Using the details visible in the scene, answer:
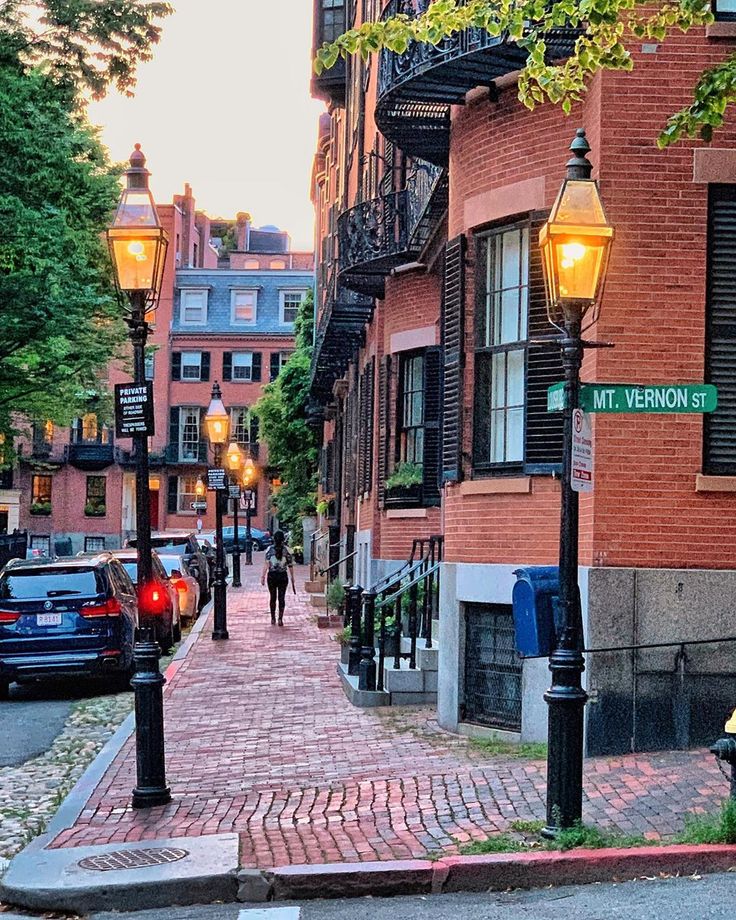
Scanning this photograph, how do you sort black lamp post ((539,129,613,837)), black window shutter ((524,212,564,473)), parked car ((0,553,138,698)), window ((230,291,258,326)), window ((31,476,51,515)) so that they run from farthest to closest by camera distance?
window ((230,291,258,326))
window ((31,476,51,515))
parked car ((0,553,138,698))
black window shutter ((524,212,564,473))
black lamp post ((539,129,613,837))

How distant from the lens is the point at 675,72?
1138cm

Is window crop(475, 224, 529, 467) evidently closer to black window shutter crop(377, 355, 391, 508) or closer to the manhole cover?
the manhole cover

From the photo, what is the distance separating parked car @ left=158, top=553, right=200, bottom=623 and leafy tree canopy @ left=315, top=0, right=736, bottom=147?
1811cm

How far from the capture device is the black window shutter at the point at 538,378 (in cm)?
1220

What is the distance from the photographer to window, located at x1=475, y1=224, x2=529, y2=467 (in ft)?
41.8

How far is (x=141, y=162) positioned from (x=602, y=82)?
11.9ft

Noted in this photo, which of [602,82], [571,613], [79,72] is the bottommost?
[571,613]

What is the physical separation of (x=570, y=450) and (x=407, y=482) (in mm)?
11873

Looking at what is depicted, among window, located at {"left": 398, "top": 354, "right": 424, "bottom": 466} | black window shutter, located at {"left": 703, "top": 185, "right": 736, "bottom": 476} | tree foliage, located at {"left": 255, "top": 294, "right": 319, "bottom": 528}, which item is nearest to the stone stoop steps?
black window shutter, located at {"left": 703, "top": 185, "right": 736, "bottom": 476}

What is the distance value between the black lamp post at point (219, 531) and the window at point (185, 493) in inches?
1924

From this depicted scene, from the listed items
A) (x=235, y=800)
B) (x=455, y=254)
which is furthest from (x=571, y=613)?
(x=455, y=254)

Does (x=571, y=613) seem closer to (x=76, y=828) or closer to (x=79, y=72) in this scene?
(x=76, y=828)

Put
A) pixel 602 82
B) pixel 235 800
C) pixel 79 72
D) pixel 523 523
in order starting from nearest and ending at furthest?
pixel 235 800, pixel 602 82, pixel 523 523, pixel 79 72

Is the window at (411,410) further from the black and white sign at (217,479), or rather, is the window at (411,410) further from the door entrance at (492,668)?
the door entrance at (492,668)
